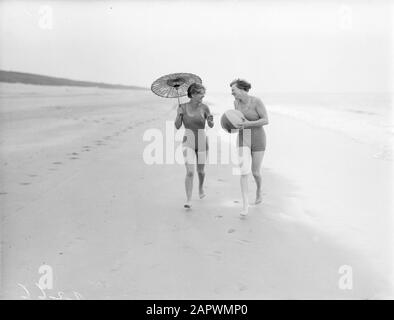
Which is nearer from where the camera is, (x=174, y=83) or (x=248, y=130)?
(x=248, y=130)

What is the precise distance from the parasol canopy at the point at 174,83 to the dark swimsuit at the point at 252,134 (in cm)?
75

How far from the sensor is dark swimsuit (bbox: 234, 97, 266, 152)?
16.6ft

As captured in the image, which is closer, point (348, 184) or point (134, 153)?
point (348, 184)

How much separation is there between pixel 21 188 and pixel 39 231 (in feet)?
5.39

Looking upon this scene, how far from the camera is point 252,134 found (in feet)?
17.1

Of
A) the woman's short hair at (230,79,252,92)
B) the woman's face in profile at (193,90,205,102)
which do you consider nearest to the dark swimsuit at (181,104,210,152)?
the woman's face in profile at (193,90,205,102)

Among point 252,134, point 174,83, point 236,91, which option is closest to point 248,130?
point 252,134

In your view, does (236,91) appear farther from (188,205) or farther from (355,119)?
(355,119)

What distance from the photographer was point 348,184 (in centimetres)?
637

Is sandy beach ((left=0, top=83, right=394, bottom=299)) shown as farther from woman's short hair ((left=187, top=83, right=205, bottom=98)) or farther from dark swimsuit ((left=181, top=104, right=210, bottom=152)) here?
woman's short hair ((left=187, top=83, right=205, bottom=98))

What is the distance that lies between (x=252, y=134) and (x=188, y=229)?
4.95 ft
